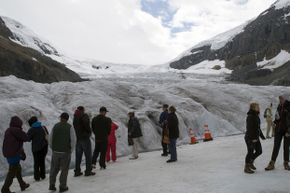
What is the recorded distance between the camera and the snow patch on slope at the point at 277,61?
124 m

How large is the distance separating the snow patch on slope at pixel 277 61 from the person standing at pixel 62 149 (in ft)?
382

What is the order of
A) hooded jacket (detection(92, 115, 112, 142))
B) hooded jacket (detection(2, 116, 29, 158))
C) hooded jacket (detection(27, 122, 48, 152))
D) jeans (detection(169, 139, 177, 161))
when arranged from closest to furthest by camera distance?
1. hooded jacket (detection(2, 116, 29, 158))
2. hooded jacket (detection(27, 122, 48, 152))
3. hooded jacket (detection(92, 115, 112, 142))
4. jeans (detection(169, 139, 177, 161))

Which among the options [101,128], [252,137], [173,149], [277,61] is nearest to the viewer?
[252,137]

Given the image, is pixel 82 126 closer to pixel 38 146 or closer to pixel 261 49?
pixel 38 146

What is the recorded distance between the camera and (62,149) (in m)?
11.5

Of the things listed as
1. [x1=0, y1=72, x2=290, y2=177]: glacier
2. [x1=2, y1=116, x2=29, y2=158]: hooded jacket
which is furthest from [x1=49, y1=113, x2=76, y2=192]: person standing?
[x1=0, y1=72, x2=290, y2=177]: glacier

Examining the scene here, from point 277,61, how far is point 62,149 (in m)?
126

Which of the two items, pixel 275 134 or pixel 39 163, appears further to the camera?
pixel 39 163

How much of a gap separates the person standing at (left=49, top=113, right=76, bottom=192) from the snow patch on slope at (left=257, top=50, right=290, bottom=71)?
116m

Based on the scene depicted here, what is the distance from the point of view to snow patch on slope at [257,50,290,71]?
124438 mm

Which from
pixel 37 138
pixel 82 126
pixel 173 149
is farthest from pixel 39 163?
pixel 173 149

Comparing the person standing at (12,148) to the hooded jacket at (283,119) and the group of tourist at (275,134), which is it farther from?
the hooded jacket at (283,119)

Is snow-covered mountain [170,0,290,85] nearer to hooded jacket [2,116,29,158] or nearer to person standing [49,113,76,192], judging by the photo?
person standing [49,113,76,192]

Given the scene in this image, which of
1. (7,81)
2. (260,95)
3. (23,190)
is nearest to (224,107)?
(260,95)
